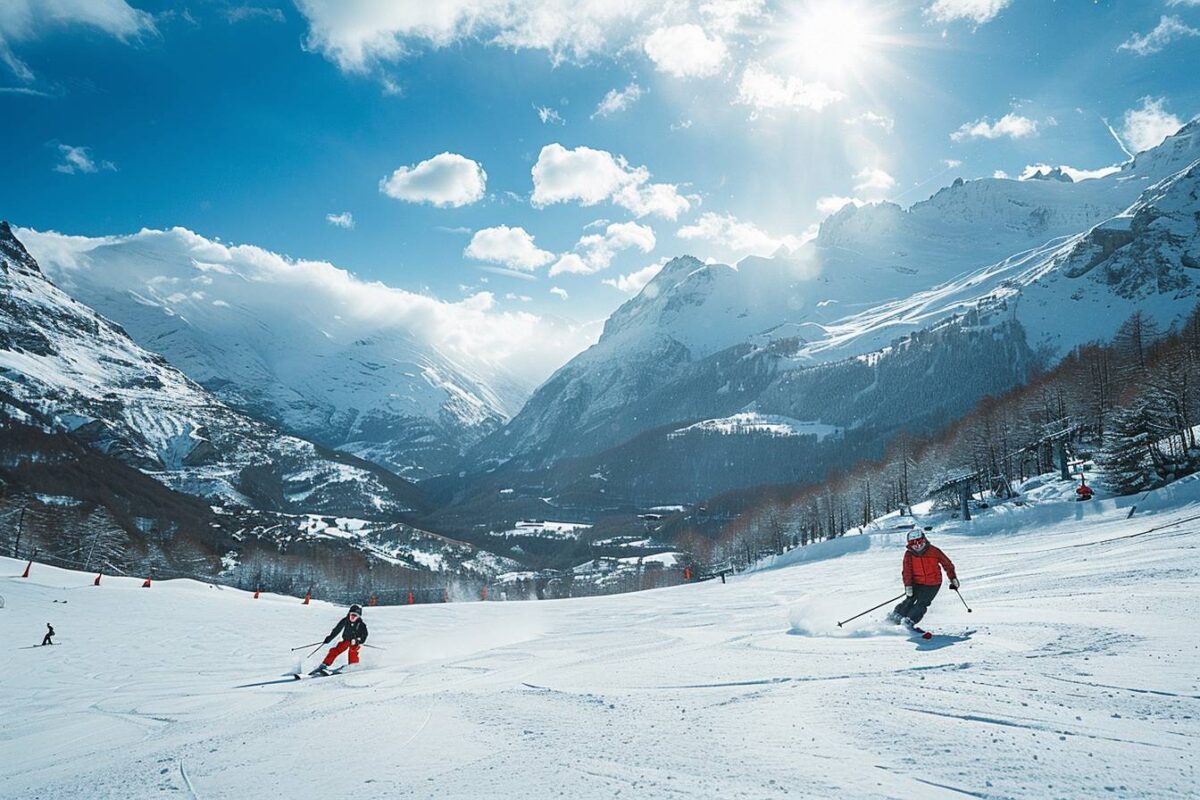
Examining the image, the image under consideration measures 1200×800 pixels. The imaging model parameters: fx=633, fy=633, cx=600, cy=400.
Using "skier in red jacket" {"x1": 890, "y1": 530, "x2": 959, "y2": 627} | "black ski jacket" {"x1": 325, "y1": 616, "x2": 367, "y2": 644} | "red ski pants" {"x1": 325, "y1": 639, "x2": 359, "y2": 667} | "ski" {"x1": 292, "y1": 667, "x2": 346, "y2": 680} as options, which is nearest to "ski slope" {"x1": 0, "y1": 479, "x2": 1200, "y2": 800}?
"skier in red jacket" {"x1": 890, "y1": 530, "x2": 959, "y2": 627}

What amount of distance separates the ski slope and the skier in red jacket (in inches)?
20.1

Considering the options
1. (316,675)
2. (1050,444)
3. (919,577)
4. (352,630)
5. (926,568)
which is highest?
(1050,444)

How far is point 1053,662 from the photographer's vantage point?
7426 millimetres

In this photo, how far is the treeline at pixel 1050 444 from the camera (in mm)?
43688

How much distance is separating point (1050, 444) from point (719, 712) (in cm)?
7995

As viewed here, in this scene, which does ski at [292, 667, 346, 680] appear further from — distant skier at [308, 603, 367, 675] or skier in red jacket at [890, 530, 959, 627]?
skier in red jacket at [890, 530, 959, 627]

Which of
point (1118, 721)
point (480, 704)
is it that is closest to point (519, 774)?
point (480, 704)

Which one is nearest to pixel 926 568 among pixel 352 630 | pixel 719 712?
pixel 719 712

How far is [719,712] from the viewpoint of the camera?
23.0 ft

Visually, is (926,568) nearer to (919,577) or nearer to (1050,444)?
(919,577)

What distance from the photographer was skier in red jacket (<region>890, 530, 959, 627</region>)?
11.9 metres

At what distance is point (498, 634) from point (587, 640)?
7656 millimetres

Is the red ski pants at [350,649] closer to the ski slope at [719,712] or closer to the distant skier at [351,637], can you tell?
the distant skier at [351,637]

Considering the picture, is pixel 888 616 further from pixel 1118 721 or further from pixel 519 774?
pixel 519 774
